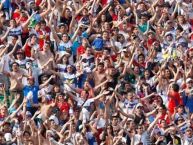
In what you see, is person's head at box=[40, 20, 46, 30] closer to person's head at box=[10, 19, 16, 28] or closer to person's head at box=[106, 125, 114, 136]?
person's head at box=[10, 19, 16, 28]

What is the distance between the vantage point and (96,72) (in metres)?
32.8

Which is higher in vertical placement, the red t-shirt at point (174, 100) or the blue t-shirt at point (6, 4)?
the blue t-shirt at point (6, 4)

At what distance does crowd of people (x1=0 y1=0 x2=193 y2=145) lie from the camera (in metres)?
30.8

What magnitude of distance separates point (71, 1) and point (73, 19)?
2.90ft

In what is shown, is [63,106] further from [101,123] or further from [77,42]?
[77,42]

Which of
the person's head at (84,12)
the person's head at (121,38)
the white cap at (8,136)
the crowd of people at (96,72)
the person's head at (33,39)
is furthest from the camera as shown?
the person's head at (84,12)

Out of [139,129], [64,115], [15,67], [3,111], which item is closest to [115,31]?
[15,67]

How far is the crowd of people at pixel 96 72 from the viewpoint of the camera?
101 feet

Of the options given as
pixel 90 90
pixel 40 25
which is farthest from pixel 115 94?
pixel 40 25

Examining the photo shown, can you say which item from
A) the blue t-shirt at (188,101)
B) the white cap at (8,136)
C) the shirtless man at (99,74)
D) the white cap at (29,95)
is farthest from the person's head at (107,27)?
the white cap at (8,136)

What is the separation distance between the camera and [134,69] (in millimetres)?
33250

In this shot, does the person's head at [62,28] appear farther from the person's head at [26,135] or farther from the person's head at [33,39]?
the person's head at [26,135]

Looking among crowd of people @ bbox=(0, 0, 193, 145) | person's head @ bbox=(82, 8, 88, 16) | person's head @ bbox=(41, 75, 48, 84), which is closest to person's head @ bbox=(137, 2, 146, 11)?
crowd of people @ bbox=(0, 0, 193, 145)

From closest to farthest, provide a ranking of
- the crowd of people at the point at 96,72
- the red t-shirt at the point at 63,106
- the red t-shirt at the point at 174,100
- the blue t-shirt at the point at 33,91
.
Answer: the crowd of people at the point at 96,72 < the red t-shirt at the point at 63,106 < the blue t-shirt at the point at 33,91 < the red t-shirt at the point at 174,100
